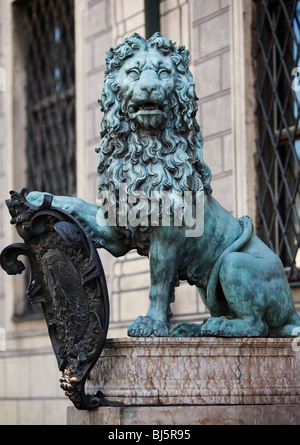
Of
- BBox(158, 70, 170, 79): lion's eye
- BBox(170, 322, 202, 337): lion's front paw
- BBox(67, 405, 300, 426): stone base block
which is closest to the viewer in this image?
BBox(67, 405, 300, 426): stone base block

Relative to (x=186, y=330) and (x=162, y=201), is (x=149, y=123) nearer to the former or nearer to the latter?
(x=162, y=201)

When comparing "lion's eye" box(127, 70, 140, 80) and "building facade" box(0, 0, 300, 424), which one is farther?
"building facade" box(0, 0, 300, 424)

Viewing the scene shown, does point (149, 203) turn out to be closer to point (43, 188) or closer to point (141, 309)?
point (141, 309)

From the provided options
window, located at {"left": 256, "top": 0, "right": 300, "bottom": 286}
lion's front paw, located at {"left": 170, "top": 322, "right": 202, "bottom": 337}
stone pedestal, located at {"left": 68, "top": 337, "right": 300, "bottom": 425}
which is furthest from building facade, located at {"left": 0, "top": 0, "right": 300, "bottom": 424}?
stone pedestal, located at {"left": 68, "top": 337, "right": 300, "bottom": 425}

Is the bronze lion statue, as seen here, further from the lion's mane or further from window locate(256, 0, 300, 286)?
window locate(256, 0, 300, 286)

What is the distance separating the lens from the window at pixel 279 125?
375 inches

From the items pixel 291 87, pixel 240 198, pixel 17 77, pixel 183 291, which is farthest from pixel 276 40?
pixel 17 77

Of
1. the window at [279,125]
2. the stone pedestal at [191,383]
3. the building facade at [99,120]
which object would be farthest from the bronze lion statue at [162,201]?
the window at [279,125]

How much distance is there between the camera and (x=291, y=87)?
961 centimetres

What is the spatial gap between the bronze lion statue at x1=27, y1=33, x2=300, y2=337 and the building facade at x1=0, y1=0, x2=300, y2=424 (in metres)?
2.71

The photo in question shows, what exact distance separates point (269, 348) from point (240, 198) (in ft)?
13.8

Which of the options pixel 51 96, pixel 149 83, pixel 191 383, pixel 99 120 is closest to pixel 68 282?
pixel 191 383

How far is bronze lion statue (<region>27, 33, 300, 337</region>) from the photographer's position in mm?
5605

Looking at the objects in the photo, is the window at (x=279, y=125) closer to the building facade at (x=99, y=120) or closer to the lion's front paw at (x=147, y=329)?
the building facade at (x=99, y=120)
